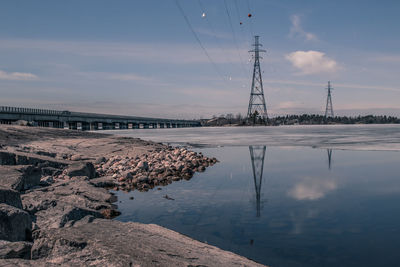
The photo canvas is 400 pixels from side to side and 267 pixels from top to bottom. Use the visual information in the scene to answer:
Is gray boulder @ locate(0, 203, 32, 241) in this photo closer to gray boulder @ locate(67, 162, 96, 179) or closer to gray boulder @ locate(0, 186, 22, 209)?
gray boulder @ locate(0, 186, 22, 209)

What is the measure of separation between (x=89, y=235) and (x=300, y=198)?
281 inches

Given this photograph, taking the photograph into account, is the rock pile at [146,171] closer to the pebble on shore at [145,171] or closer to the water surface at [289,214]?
the pebble on shore at [145,171]

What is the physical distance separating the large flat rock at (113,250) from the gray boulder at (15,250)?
91 mm

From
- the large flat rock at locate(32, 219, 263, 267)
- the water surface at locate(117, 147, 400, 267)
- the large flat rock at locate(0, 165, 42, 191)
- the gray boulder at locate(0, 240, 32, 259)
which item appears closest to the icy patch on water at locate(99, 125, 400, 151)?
the water surface at locate(117, 147, 400, 267)

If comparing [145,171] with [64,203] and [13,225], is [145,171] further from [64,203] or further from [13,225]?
[13,225]

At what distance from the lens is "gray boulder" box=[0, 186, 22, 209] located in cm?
661

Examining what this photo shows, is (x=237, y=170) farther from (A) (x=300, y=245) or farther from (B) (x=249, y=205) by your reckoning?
(A) (x=300, y=245)

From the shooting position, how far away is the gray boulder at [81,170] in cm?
1240

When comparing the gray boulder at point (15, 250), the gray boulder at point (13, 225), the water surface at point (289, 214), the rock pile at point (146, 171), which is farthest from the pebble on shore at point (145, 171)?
the gray boulder at point (15, 250)

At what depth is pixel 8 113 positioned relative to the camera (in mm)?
71125

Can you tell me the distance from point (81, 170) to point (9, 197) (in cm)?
589

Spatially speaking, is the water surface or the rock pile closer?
the water surface

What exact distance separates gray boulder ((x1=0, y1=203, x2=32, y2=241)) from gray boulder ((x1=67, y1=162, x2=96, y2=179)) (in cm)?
695

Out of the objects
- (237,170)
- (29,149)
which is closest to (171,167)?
(237,170)
